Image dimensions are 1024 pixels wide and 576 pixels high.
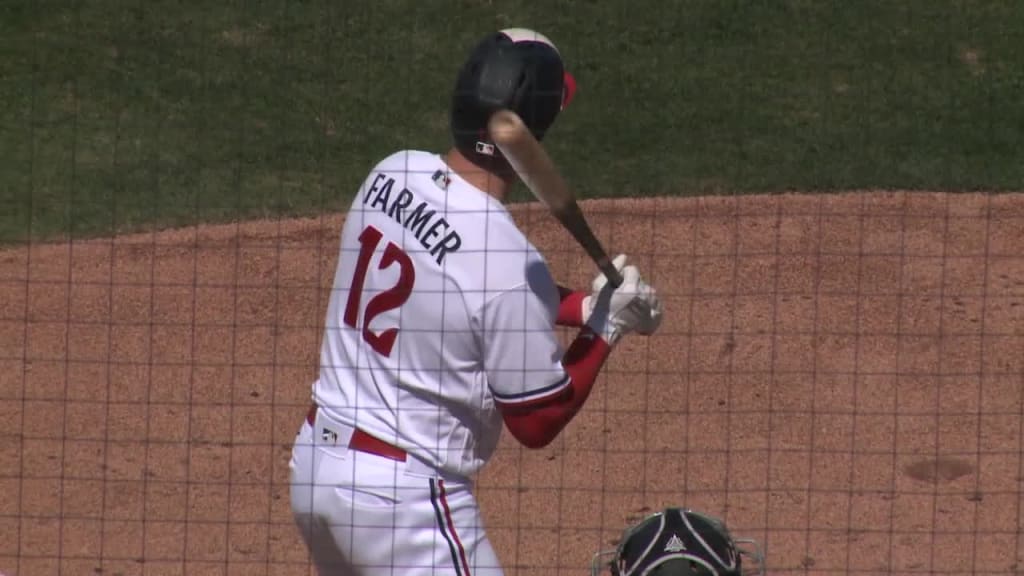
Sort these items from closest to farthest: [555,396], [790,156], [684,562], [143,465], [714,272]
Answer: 1. [684,562]
2. [555,396]
3. [143,465]
4. [714,272]
5. [790,156]

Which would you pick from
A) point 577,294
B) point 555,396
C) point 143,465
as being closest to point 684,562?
point 555,396

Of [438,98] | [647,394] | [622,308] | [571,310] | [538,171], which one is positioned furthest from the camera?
[438,98]

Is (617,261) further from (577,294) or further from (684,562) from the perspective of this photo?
(684,562)

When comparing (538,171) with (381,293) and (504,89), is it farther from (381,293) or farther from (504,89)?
(381,293)

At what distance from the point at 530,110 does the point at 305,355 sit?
3.91 metres

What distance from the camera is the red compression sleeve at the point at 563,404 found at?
4.19 m

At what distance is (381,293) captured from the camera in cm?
423

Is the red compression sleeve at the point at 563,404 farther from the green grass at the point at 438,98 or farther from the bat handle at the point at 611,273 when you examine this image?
the green grass at the point at 438,98

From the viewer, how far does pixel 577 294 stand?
4594mm

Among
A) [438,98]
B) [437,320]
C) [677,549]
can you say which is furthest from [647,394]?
[677,549]

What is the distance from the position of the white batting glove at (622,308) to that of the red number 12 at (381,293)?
526 mm

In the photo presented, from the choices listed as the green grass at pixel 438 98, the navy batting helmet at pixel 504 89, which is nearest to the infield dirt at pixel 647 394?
the green grass at pixel 438 98

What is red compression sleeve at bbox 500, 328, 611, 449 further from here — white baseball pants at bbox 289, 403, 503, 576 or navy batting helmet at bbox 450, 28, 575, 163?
navy batting helmet at bbox 450, 28, 575, 163

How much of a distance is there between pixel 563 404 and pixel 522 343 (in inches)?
9.5
